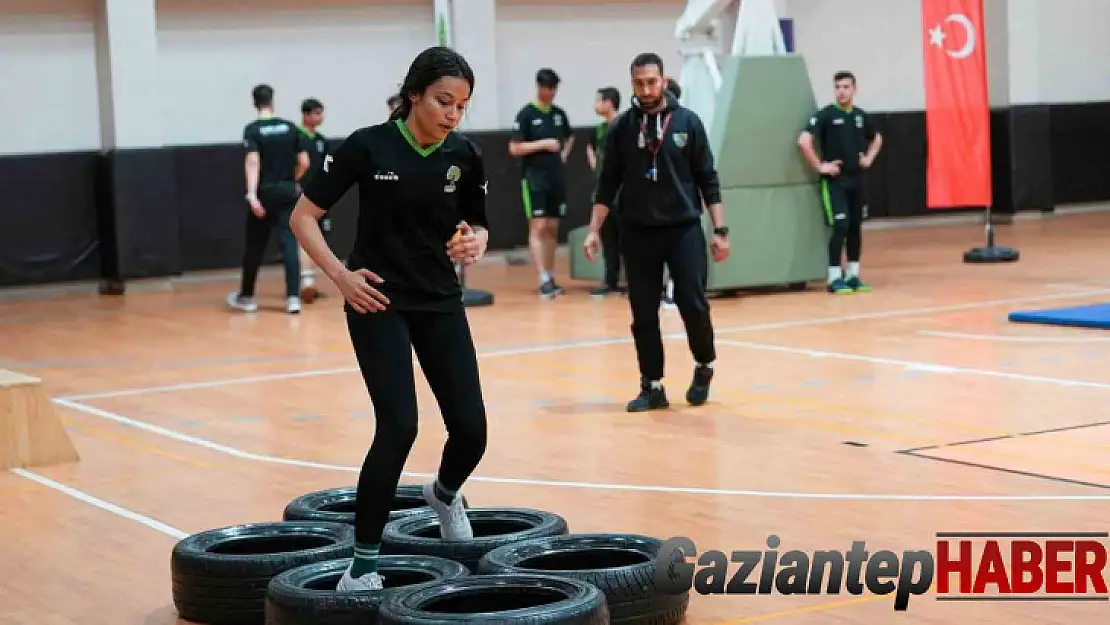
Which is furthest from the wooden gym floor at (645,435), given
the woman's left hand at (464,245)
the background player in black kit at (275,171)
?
the woman's left hand at (464,245)

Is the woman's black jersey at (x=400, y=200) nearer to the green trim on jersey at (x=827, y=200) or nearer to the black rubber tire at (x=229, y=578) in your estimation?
A: the black rubber tire at (x=229, y=578)

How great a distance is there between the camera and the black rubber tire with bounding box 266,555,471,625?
5.29m

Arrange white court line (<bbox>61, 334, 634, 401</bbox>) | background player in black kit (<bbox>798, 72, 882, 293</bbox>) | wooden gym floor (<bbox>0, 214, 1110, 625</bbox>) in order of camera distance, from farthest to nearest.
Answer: background player in black kit (<bbox>798, 72, 882, 293</bbox>), white court line (<bbox>61, 334, 634, 401</bbox>), wooden gym floor (<bbox>0, 214, 1110, 625</bbox>)

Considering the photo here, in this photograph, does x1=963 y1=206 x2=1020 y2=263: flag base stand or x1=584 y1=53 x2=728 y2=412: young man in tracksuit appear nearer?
x1=584 y1=53 x2=728 y2=412: young man in tracksuit

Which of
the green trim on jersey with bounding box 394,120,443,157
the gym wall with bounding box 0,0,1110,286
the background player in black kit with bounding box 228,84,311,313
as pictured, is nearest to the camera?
the green trim on jersey with bounding box 394,120,443,157

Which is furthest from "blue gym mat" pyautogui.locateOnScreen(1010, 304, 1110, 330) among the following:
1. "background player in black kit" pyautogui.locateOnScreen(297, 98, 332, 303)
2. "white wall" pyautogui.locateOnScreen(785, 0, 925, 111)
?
"white wall" pyautogui.locateOnScreen(785, 0, 925, 111)

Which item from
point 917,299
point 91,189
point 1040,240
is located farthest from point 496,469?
point 1040,240

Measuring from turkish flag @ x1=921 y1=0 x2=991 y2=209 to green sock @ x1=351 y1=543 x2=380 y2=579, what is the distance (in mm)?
12831

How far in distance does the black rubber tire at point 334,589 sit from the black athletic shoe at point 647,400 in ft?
14.4

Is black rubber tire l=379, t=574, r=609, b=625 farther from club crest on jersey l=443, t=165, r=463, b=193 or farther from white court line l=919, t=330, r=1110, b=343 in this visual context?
white court line l=919, t=330, r=1110, b=343

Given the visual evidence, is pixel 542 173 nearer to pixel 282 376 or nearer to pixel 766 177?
pixel 766 177

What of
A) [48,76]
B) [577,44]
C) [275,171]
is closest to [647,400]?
[275,171]

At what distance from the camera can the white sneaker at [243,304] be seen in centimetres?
1716

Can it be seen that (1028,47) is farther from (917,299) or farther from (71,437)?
(71,437)
